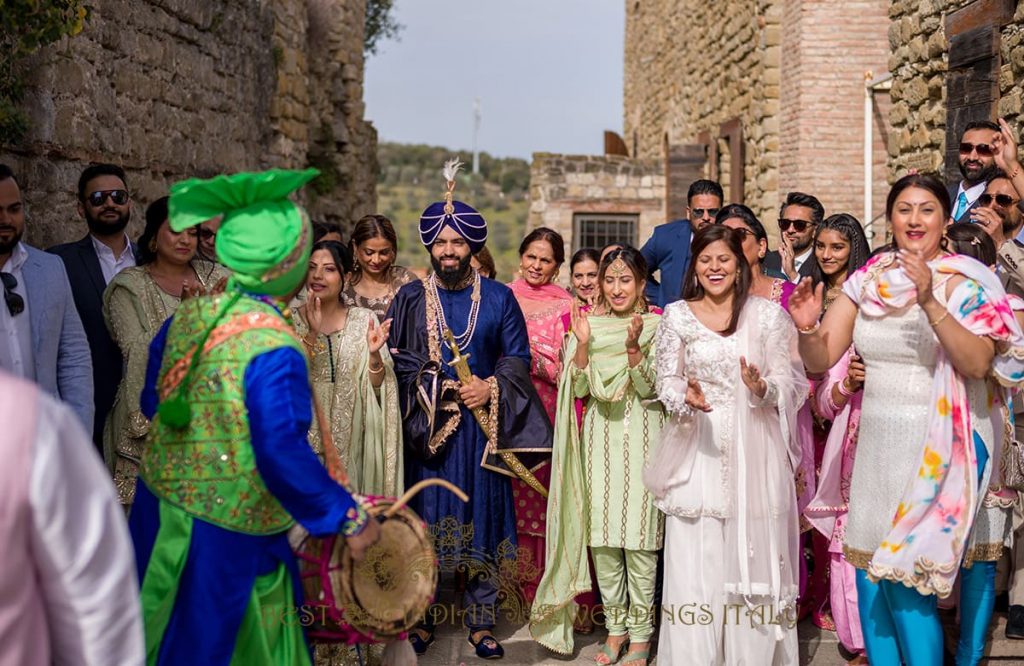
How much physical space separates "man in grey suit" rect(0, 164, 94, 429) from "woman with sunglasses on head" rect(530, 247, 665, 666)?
2.12 m

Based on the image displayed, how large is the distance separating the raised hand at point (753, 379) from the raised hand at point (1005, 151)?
2.15 metres

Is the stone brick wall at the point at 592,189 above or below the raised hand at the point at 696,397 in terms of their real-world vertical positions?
above

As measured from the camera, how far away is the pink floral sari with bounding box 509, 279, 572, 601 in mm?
5406

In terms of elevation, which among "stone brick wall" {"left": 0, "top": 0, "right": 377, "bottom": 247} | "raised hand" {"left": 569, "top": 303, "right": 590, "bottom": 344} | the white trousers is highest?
"stone brick wall" {"left": 0, "top": 0, "right": 377, "bottom": 247}

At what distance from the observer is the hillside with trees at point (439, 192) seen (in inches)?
1592

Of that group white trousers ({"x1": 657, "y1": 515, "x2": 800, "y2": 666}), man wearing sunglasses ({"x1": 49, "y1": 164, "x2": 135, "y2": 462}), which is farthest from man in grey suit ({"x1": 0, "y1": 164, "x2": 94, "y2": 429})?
white trousers ({"x1": 657, "y1": 515, "x2": 800, "y2": 666})

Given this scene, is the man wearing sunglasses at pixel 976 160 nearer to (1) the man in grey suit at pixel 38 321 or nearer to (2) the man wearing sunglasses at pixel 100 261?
(2) the man wearing sunglasses at pixel 100 261

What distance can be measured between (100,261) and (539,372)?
231cm

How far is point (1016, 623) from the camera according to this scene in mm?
4914

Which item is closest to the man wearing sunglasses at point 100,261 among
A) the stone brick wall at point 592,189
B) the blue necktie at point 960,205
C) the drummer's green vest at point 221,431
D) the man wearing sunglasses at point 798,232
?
the drummer's green vest at point 221,431

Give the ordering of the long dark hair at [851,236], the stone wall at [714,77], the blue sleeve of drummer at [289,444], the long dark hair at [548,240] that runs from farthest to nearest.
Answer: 1. the stone wall at [714,77]
2. the long dark hair at [548,240]
3. the long dark hair at [851,236]
4. the blue sleeve of drummer at [289,444]

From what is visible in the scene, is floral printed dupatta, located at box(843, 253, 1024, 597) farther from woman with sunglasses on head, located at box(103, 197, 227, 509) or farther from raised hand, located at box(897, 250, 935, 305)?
woman with sunglasses on head, located at box(103, 197, 227, 509)

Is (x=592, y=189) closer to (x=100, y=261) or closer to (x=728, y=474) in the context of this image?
(x=100, y=261)

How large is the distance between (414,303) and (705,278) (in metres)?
1.43
